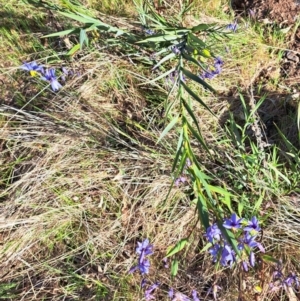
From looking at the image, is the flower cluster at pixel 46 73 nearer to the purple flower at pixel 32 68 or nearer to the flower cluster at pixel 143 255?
the purple flower at pixel 32 68

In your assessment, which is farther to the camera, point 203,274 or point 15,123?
point 15,123

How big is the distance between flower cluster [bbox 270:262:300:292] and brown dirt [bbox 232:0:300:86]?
0.90 metres

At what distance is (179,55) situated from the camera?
4.23ft

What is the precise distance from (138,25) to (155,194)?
84cm

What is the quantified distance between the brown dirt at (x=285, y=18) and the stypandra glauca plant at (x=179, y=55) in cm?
25

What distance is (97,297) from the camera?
1730mm

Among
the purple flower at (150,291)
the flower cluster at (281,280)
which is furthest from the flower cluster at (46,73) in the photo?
the flower cluster at (281,280)

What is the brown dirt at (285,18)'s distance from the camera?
2035 millimetres

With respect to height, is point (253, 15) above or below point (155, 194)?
above

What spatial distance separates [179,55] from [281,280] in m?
0.91

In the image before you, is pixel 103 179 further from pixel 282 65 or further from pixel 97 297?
pixel 282 65

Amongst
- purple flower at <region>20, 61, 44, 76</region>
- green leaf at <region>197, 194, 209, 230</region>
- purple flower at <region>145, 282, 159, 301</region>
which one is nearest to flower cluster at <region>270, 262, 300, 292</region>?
purple flower at <region>145, 282, 159, 301</region>

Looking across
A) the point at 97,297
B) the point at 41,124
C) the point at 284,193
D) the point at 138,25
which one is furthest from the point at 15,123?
the point at 284,193

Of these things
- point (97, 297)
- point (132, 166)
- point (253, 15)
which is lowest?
point (97, 297)
